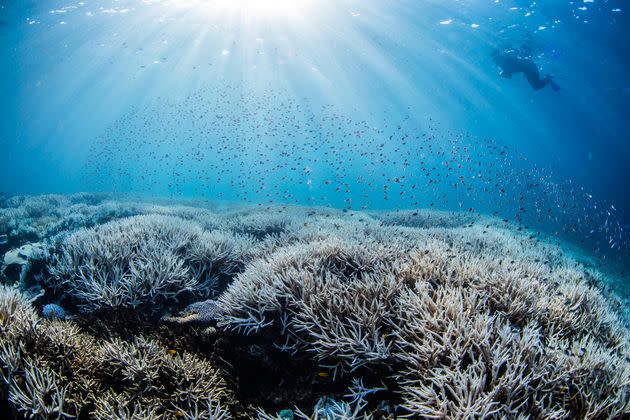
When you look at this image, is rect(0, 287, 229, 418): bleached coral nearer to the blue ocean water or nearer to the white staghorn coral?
the white staghorn coral

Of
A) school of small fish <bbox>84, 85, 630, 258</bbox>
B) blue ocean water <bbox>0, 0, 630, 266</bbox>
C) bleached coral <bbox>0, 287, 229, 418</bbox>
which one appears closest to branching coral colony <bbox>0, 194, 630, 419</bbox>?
bleached coral <bbox>0, 287, 229, 418</bbox>

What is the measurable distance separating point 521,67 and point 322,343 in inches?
1580

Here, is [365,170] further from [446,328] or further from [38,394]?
[38,394]

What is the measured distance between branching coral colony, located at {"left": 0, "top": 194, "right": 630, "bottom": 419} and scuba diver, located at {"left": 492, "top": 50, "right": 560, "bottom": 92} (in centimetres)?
3580

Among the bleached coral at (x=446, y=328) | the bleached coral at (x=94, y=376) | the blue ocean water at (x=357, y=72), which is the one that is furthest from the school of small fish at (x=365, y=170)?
the bleached coral at (x=94, y=376)

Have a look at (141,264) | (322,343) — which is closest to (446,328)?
(322,343)

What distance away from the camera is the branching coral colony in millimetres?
2484

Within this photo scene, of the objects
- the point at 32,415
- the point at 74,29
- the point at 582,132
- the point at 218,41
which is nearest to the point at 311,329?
the point at 32,415

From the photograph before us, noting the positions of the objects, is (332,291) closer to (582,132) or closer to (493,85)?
(493,85)

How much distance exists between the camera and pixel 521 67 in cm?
3222

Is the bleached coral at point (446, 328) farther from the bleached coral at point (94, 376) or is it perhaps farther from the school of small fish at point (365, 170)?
the school of small fish at point (365, 170)

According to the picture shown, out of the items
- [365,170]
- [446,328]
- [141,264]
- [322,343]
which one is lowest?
[365,170]

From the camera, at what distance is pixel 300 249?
5.03 meters

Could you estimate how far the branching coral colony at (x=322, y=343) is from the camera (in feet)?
8.15
